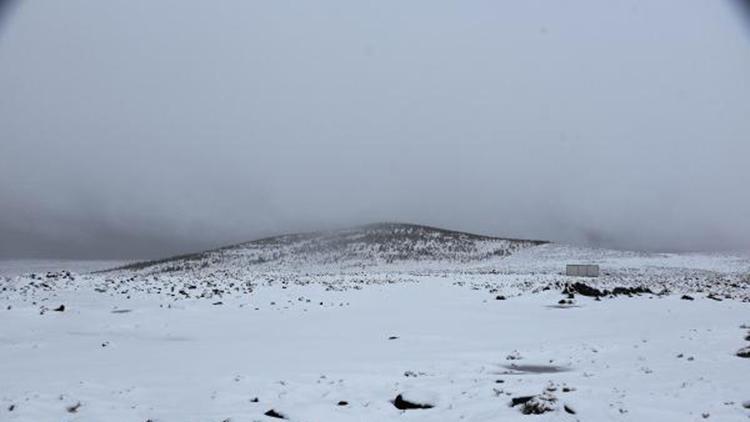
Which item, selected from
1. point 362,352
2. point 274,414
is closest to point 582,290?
point 362,352

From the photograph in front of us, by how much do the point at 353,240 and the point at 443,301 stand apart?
79.2m

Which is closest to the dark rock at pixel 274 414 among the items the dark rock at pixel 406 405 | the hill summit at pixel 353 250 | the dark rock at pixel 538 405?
the dark rock at pixel 406 405

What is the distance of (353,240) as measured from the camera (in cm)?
11131

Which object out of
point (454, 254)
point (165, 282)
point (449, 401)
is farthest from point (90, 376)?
point (454, 254)

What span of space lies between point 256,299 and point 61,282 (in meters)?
10.6

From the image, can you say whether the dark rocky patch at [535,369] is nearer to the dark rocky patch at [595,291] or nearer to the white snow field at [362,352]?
the white snow field at [362,352]

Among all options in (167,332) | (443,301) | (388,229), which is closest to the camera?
(167,332)

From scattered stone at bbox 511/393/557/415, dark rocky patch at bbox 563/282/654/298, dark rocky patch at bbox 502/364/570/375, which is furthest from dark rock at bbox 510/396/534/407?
dark rocky patch at bbox 563/282/654/298

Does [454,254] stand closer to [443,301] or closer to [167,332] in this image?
[443,301]

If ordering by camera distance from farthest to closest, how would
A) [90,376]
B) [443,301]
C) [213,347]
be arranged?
[443,301] < [213,347] < [90,376]

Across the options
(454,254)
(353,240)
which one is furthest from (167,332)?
(353,240)

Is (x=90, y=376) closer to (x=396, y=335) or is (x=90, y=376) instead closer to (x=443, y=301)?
(x=396, y=335)

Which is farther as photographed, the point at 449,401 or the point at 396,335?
the point at 396,335

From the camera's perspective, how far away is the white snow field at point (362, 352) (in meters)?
11.5
